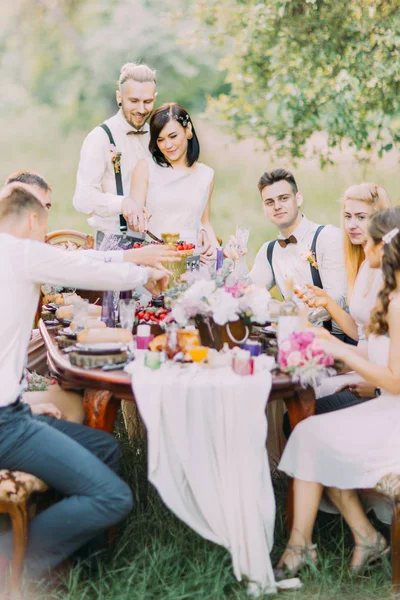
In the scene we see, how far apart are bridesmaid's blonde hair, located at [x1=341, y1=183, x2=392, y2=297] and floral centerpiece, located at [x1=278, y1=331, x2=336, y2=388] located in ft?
4.01

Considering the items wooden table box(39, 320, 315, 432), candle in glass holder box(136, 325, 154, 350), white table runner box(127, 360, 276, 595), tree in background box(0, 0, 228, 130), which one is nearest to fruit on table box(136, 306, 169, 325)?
candle in glass holder box(136, 325, 154, 350)

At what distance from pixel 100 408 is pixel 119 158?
1.94 m

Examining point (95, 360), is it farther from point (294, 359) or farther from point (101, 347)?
point (294, 359)

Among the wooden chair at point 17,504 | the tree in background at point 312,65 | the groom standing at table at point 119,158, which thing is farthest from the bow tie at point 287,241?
the tree in background at point 312,65

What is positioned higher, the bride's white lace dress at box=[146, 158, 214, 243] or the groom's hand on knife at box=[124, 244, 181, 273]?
the bride's white lace dress at box=[146, 158, 214, 243]

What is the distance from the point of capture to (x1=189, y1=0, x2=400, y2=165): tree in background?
7.20 meters

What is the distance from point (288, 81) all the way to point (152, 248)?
15.7ft

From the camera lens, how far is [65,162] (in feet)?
36.7

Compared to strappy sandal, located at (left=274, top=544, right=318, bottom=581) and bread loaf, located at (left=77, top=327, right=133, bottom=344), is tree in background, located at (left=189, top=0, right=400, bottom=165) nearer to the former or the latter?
bread loaf, located at (left=77, top=327, right=133, bottom=344)

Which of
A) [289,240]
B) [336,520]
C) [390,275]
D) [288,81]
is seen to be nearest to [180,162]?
[289,240]

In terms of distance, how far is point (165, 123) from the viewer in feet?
13.6

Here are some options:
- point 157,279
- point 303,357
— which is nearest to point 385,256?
point 303,357

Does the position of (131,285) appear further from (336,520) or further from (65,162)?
(65,162)

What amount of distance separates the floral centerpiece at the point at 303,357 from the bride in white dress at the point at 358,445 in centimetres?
7
